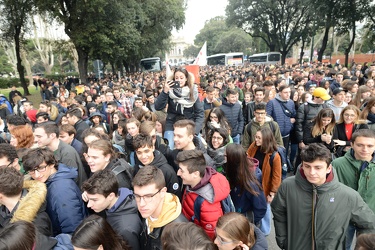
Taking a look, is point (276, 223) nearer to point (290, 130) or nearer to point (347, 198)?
point (347, 198)

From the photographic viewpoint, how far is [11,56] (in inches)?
1604

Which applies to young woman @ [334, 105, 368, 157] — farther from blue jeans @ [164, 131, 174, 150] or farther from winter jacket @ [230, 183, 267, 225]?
blue jeans @ [164, 131, 174, 150]

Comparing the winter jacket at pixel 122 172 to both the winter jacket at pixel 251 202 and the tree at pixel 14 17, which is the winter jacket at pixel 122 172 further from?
the tree at pixel 14 17

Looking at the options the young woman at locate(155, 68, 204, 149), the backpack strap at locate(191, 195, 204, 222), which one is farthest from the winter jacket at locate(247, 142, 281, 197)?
the backpack strap at locate(191, 195, 204, 222)

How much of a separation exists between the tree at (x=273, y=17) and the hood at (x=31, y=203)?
34.7 metres

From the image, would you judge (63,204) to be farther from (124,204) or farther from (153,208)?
(153,208)

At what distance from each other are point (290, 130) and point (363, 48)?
202 ft

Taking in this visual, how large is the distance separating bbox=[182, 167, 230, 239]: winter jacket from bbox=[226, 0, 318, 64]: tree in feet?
112

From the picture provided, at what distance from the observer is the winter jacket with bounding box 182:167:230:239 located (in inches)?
90.2

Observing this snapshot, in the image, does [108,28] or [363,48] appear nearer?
[108,28]

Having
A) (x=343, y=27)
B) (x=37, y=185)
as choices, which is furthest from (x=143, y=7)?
(x=37, y=185)

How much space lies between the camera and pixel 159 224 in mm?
2020

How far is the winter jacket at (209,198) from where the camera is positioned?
2.29m

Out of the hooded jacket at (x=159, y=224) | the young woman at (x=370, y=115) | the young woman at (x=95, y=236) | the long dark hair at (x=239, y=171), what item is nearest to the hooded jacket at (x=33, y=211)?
the young woman at (x=95, y=236)
